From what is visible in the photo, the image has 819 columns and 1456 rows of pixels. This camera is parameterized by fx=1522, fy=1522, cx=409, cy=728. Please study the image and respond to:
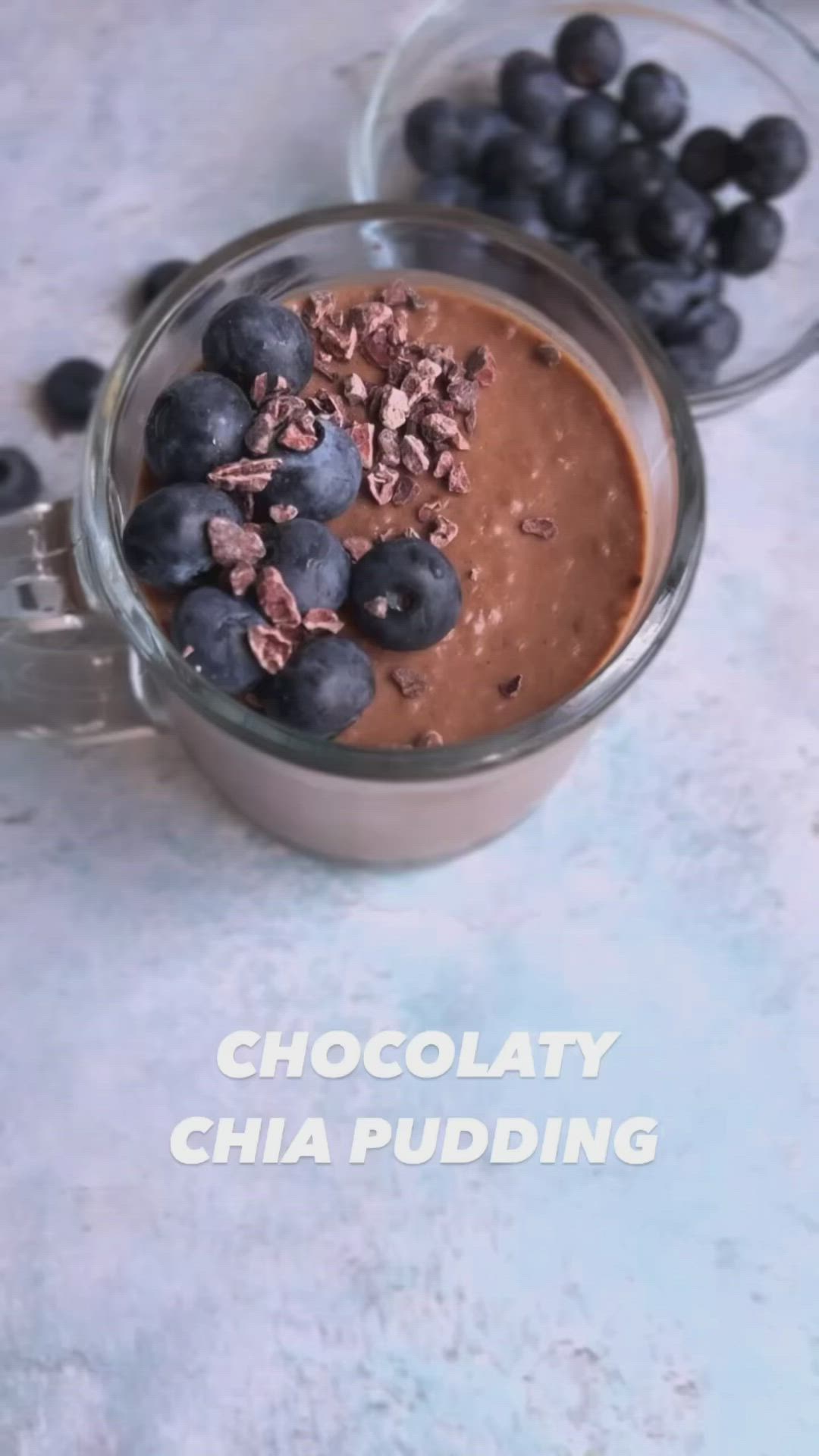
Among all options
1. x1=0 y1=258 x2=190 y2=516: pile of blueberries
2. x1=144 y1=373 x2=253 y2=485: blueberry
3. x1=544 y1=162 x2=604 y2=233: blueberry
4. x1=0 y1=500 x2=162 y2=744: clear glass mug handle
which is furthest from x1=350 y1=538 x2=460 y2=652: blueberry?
x1=544 y1=162 x2=604 y2=233: blueberry

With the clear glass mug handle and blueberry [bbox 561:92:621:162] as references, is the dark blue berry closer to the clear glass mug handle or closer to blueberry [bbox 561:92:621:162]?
blueberry [bbox 561:92:621:162]

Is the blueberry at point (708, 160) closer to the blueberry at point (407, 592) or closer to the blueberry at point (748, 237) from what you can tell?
the blueberry at point (748, 237)

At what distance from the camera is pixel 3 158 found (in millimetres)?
1344

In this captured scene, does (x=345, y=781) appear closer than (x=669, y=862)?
Yes

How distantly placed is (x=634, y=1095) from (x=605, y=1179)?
2.6 inches

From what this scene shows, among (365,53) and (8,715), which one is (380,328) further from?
(365,53)

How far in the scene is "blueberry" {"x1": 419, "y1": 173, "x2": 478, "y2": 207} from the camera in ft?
4.34

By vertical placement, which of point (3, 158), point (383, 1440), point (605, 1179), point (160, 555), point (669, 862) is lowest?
point (383, 1440)

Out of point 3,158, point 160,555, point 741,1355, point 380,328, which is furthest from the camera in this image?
point 3,158

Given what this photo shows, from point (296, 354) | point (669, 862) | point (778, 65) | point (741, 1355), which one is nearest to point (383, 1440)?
point (741, 1355)

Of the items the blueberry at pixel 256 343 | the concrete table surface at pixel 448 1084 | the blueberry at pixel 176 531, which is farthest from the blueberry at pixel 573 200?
the blueberry at pixel 176 531

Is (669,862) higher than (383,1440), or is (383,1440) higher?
(669,862)

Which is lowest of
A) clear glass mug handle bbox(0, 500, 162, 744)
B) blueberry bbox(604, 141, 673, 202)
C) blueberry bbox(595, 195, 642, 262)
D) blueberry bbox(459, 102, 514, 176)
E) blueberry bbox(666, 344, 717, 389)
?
clear glass mug handle bbox(0, 500, 162, 744)

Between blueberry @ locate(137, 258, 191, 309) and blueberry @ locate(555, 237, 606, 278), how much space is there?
33 cm
